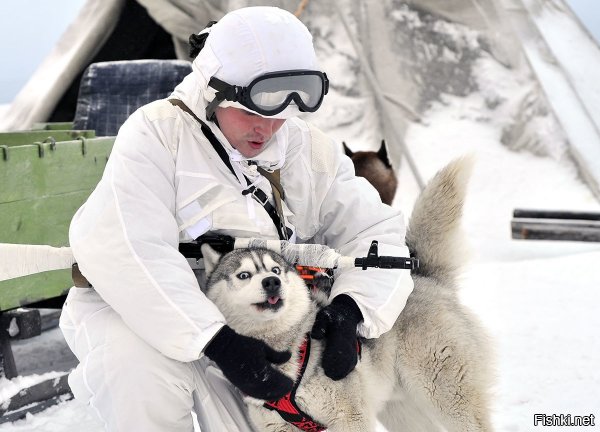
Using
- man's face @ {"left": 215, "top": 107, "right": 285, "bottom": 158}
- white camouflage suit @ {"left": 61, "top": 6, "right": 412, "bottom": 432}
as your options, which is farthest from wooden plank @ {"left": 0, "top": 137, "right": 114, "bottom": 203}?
man's face @ {"left": 215, "top": 107, "right": 285, "bottom": 158}

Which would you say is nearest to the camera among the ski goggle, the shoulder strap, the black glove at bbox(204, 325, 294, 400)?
the black glove at bbox(204, 325, 294, 400)

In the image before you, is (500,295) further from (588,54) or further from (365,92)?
(588,54)

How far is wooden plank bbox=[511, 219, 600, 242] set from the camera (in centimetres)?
505

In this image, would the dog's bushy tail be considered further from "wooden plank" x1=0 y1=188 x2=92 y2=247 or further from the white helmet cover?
"wooden plank" x1=0 y1=188 x2=92 y2=247

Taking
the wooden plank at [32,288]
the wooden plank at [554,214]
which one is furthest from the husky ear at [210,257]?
the wooden plank at [554,214]

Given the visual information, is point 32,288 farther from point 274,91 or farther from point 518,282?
point 518,282

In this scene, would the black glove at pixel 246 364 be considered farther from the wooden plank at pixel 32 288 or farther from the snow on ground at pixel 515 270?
the wooden plank at pixel 32 288

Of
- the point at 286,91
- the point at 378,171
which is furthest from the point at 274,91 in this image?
the point at 378,171

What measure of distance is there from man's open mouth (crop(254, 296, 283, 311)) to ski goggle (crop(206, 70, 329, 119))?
18.2 inches

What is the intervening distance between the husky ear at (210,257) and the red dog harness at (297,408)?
0.31 m

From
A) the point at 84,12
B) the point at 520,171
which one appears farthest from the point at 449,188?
the point at 84,12

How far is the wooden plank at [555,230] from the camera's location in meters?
5.05

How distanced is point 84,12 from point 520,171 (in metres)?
4.19

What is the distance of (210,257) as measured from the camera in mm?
1926
